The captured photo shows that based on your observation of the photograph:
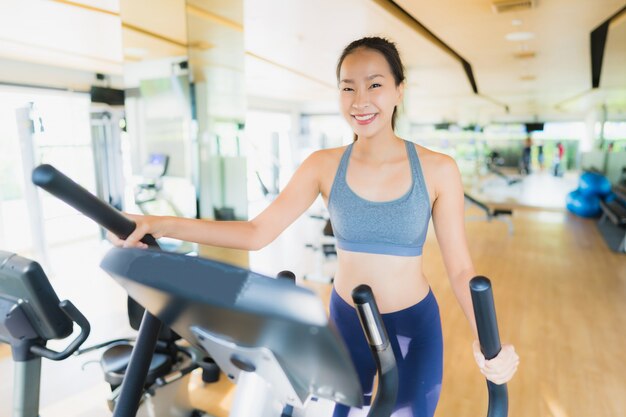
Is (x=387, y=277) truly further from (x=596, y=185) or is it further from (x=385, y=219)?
(x=596, y=185)

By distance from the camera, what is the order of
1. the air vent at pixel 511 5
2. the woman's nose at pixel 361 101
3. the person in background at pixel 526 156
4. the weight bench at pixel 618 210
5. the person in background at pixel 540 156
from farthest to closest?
the person in background at pixel 540 156
the person in background at pixel 526 156
the weight bench at pixel 618 210
the air vent at pixel 511 5
the woman's nose at pixel 361 101

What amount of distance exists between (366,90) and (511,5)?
3109 millimetres

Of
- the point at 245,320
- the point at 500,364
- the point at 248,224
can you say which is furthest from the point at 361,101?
the point at 245,320

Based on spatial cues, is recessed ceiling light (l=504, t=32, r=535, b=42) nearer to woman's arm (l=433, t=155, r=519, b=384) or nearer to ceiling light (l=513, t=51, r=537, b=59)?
ceiling light (l=513, t=51, r=537, b=59)

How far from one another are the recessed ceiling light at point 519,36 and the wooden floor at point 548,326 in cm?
259

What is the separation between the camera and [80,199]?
64 cm

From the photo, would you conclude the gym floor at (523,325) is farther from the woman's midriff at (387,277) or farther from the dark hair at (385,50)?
the dark hair at (385,50)

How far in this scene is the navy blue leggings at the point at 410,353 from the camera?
1.16 m

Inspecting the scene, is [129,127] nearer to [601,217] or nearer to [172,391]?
[172,391]

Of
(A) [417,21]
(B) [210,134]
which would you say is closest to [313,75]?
(A) [417,21]

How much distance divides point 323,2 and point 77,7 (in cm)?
189

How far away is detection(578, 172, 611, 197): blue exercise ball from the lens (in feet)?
26.3

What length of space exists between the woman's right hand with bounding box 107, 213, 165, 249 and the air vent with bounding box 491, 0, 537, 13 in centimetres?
351

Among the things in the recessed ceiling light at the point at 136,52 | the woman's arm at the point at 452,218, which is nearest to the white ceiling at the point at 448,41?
the recessed ceiling light at the point at 136,52
